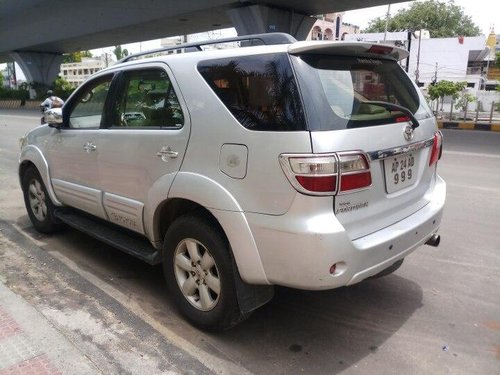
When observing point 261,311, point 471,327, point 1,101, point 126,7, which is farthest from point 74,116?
point 1,101

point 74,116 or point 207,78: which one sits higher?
point 207,78

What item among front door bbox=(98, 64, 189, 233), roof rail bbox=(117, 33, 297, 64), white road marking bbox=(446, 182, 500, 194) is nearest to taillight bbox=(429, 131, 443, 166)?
roof rail bbox=(117, 33, 297, 64)

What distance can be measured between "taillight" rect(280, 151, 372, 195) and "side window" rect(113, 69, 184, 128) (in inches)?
39.7

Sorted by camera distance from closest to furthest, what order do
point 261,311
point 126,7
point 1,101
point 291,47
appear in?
point 291,47 → point 261,311 → point 126,7 → point 1,101

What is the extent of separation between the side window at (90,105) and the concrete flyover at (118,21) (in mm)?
15628

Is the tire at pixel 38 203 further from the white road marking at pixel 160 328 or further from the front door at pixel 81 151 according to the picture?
the white road marking at pixel 160 328

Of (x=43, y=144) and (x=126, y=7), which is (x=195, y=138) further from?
(x=126, y=7)

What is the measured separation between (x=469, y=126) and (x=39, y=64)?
131ft

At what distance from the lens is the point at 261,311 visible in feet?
11.5

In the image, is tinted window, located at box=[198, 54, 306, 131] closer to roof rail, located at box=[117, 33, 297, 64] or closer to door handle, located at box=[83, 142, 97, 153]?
roof rail, located at box=[117, 33, 297, 64]

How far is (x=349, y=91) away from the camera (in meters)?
2.83

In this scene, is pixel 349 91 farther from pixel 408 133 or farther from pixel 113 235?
pixel 113 235

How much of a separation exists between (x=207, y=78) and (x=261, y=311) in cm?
176

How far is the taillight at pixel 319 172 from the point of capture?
247 centimetres
